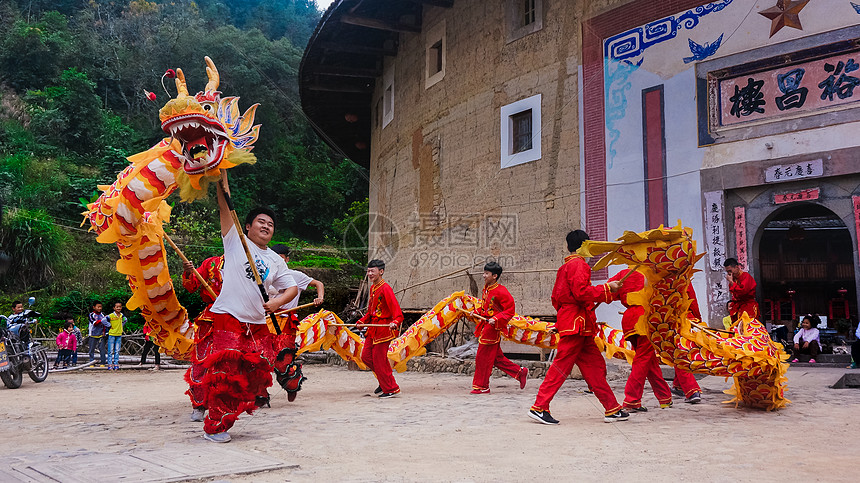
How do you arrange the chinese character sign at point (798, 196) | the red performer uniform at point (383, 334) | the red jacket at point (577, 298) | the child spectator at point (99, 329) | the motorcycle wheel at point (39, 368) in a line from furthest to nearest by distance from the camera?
the child spectator at point (99, 329) < the motorcycle wheel at point (39, 368) < the chinese character sign at point (798, 196) < the red performer uniform at point (383, 334) < the red jacket at point (577, 298)

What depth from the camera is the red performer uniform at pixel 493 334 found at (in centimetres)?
835

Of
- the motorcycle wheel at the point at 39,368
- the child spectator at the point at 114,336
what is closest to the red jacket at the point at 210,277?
the motorcycle wheel at the point at 39,368

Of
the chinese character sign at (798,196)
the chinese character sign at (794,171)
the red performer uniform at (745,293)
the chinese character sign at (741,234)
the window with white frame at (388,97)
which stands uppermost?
the window with white frame at (388,97)

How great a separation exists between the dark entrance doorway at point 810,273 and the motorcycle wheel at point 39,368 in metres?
18.3

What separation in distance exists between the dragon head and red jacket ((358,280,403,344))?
3.68 meters

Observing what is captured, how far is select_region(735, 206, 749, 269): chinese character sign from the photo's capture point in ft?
33.1

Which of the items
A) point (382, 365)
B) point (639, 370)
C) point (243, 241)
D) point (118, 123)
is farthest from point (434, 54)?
point (118, 123)

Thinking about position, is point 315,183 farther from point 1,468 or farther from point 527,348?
point 1,468

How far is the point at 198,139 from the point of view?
4.70 meters

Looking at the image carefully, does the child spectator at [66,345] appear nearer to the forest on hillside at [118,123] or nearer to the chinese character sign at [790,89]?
the forest on hillside at [118,123]

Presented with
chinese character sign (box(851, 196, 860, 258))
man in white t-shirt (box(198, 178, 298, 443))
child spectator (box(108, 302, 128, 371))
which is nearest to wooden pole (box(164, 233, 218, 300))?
man in white t-shirt (box(198, 178, 298, 443))

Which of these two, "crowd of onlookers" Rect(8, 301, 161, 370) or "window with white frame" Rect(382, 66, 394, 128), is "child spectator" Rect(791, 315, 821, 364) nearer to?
"window with white frame" Rect(382, 66, 394, 128)

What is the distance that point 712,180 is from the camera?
408 inches

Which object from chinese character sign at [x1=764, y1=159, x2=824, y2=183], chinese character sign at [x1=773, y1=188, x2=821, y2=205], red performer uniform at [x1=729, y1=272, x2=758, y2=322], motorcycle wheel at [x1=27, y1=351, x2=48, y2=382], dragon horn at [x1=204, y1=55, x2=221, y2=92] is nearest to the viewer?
dragon horn at [x1=204, y1=55, x2=221, y2=92]
